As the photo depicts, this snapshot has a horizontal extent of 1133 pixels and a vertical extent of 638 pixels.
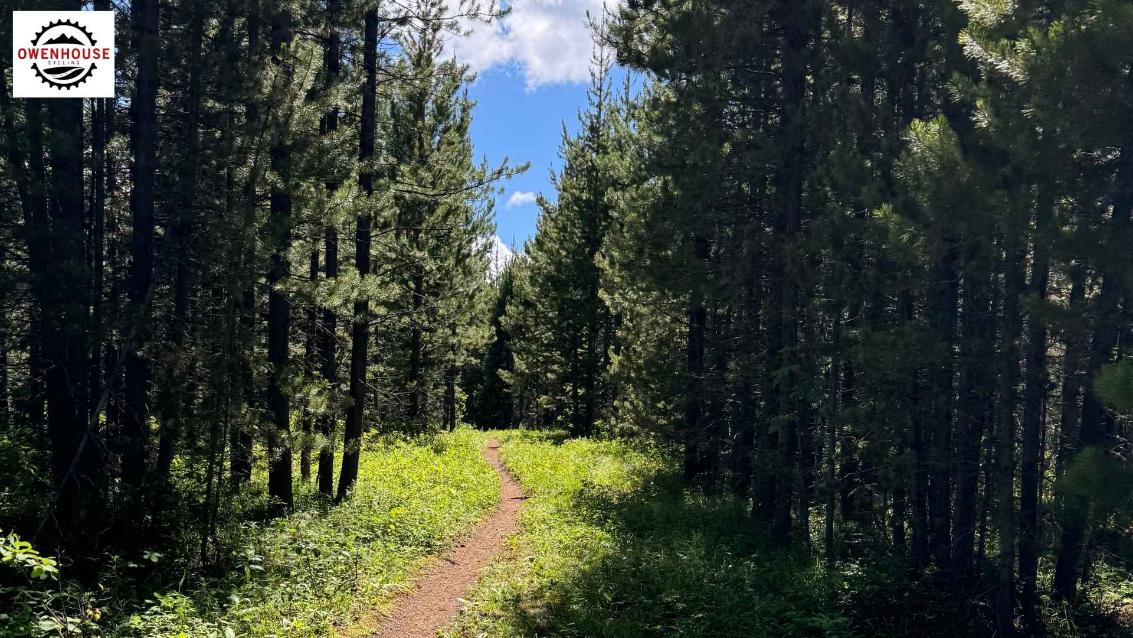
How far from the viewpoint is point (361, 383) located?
44.6ft

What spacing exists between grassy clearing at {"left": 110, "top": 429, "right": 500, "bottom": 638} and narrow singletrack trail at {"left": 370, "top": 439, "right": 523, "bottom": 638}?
303 mm

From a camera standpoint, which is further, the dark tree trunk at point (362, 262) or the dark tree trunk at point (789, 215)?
the dark tree trunk at point (362, 262)

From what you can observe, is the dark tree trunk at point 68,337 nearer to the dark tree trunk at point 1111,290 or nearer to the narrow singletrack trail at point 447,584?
the narrow singletrack trail at point 447,584

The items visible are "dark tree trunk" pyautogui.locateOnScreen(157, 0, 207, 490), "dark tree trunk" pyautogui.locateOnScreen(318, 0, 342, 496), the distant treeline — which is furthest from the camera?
"dark tree trunk" pyautogui.locateOnScreen(318, 0, 342, 496)

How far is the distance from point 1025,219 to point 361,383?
477 inches

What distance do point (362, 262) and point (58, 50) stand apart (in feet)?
20.5

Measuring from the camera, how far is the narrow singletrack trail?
8.81 metres

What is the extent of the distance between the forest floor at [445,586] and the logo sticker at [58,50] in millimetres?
9157

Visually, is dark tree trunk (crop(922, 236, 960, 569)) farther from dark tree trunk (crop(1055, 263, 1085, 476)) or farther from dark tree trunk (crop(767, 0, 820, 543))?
dark tree trunk (crop(767, 0, 820, 543))

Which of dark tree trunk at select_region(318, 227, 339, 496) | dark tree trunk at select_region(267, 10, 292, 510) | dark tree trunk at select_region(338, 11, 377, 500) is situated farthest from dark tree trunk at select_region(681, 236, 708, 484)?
dark tree trunk at select_region(267, 10, 292, 510)

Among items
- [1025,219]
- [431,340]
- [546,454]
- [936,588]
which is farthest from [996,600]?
[431,340]

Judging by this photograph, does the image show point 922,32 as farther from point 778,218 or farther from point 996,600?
point 996,600

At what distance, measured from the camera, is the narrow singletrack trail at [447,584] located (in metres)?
8.81

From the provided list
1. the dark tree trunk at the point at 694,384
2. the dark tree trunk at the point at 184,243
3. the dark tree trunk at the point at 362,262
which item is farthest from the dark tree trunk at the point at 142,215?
the dark tree trunk at the point at 694,384
